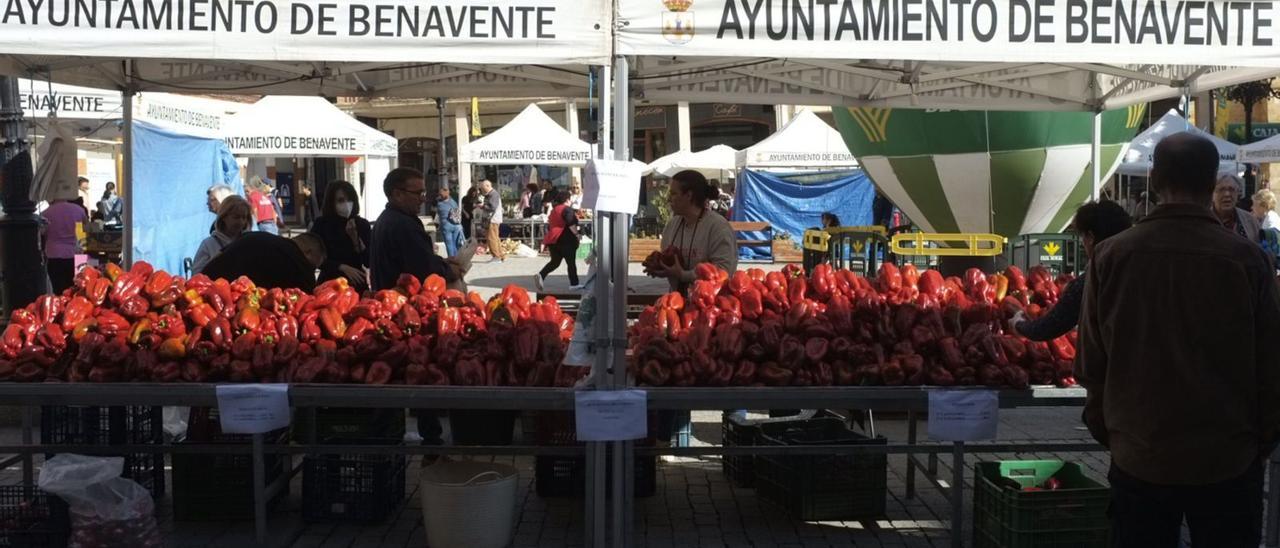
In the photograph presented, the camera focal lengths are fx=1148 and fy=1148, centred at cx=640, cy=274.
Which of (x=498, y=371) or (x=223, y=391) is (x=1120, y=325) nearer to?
(x=498, y=371)

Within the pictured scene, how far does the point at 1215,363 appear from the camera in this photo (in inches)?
129

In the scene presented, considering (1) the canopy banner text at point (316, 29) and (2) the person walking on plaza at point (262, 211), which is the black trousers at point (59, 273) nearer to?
(2) the person walking on plaza at point (262, 211)

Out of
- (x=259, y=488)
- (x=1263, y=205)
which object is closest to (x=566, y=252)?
Answer: (x=1263, y=205)

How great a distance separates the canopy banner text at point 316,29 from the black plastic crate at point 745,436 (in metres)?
2.61

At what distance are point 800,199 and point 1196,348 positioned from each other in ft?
79.1

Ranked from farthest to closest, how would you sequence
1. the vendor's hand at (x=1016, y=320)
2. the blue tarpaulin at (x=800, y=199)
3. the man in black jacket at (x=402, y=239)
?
the blue tarpaulin at (x=800, y=199), the man in black jacket at (x=402, y=239), the vendor's hand at (x=1016, y=320)

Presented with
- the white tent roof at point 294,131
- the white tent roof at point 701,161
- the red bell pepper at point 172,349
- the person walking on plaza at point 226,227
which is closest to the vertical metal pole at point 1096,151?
the person walking on plaza at point 226,227

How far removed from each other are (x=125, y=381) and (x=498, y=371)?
67.6 inches

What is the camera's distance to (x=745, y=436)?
259 inches

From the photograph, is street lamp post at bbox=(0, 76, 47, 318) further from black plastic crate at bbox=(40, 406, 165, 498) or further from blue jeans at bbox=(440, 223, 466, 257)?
blue jeans at bbox=(440, 223, 466, 257)

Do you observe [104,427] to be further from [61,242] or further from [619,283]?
[61,242]

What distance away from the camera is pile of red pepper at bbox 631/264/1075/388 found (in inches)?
209

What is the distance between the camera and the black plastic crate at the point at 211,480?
20.0 ft

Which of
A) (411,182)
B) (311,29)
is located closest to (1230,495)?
(311,29)
